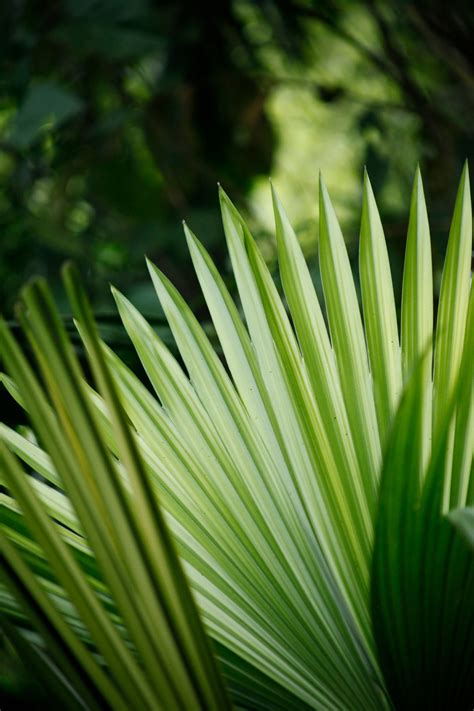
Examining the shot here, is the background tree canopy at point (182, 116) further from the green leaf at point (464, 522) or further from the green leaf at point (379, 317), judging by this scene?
→ the green leaf at point (464, 522)

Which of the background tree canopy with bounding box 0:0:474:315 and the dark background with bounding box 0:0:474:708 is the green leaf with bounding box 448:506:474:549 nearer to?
the dark background with bounding box 0:0:474:708

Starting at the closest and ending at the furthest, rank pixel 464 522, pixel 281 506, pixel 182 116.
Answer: pixel 464 522
pixel 281 506
pixel 182 116

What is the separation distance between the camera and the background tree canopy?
1765mm

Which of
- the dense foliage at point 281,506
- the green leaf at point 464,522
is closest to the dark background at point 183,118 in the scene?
the dense foliage at point 281,506

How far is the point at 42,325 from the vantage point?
0.93 feet

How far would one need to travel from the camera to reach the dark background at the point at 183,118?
5.77ft

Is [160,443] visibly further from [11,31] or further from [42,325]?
[11,31]

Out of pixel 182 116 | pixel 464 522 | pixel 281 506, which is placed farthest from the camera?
pixel 182 116

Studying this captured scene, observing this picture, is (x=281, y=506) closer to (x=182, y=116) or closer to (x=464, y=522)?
(x=464, y=522)

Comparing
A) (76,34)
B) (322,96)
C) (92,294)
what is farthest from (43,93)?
(322,96)

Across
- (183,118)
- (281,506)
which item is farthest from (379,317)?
(183,118)

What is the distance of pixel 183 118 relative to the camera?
2406 mm

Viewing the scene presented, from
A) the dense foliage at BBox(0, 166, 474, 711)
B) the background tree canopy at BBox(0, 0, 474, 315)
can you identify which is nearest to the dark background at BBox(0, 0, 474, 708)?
the background tree canopy at BBox(0, 0, 474, 315)

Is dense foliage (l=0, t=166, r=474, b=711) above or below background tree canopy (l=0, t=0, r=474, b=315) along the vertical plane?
below
